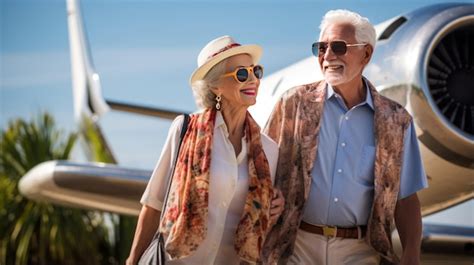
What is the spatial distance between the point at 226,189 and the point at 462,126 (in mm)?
A: 4488

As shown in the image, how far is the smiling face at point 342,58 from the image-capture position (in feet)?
13.5

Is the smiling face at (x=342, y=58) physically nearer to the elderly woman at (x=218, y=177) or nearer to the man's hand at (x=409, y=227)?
the elderly woman at (x=218, y=177)

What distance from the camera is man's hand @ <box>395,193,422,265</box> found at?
13.3 ft

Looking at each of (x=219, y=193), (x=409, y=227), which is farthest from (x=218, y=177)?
(x=409, y=227)

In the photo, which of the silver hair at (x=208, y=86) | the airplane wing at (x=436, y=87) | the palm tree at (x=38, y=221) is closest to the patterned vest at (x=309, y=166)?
the silver hair at (x=208, y=86)

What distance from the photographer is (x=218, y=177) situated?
390 cm

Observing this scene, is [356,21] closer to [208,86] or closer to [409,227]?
[208,86]

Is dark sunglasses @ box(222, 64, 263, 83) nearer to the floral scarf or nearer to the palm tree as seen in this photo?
the floral scarf

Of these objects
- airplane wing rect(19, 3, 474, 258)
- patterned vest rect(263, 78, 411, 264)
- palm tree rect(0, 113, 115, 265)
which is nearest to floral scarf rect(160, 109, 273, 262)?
patterned vest rect(263, 78, 411, 264)

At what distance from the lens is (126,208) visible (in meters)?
10.9

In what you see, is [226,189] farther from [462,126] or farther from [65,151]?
[65,151]

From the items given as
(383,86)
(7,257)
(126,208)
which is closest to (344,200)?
(383,86)

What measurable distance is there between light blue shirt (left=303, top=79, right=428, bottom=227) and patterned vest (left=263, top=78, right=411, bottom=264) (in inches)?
1.4

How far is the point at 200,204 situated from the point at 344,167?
24.9 inches
